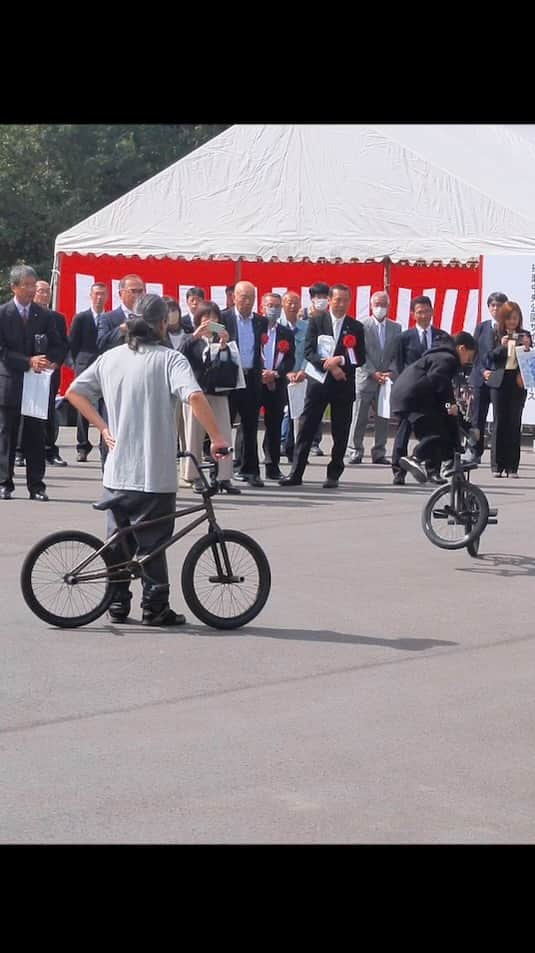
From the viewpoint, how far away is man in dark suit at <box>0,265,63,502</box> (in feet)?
46.6

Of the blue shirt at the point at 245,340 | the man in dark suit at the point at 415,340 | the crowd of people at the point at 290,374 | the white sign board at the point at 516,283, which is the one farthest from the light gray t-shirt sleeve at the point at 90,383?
the white sign board at the point at 516,283

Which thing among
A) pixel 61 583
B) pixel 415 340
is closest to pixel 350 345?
pixel 415 340

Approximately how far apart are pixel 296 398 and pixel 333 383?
1.68 meters

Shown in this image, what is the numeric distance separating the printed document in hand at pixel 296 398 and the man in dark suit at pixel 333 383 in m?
1.36

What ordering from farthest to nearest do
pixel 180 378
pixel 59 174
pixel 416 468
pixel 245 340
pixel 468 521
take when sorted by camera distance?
pixel 59 174 < pixel 245 340 < pixel 416 468 < pixel 468 521 < pixel 180 378

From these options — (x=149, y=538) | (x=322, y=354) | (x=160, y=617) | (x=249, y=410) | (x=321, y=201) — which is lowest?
(x=160, y=617)

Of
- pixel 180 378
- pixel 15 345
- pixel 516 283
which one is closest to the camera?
pixel 180 378

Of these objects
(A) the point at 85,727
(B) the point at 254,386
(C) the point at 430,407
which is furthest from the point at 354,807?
(B) the point at 254,386

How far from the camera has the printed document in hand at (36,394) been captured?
46.2 ft

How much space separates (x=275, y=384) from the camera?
1731 cm

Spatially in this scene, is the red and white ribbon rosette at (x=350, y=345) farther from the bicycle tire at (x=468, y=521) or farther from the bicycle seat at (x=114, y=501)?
the bicycle seat at (x=114, y=501)

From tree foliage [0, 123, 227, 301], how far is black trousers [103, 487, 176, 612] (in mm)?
36542

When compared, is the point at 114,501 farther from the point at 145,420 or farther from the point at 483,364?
the point at 483,364

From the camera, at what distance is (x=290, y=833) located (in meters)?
5.32
